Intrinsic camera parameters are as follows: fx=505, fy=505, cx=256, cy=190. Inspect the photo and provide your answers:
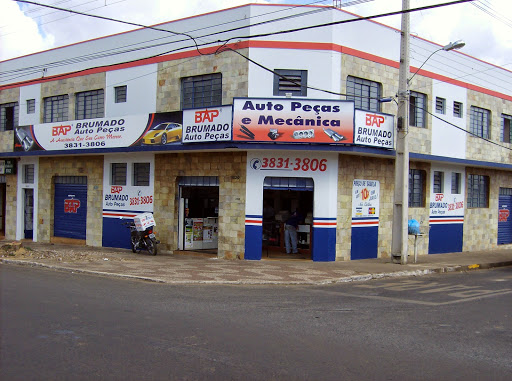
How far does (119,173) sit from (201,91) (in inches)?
198

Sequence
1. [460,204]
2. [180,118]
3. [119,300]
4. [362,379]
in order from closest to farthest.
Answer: [362,379] < [119,300] < [180,118] < [460,204]

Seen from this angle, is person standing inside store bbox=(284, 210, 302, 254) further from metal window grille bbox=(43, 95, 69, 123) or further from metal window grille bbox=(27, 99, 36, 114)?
metal window grille bbox=(27, 99, 36, 114)

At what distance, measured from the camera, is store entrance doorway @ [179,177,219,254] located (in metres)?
18.3

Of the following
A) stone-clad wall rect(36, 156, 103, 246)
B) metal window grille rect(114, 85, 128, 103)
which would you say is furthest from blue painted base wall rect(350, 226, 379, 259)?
metal window grille rect(114, 85, 128, 103)

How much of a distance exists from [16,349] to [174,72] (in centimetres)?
1373

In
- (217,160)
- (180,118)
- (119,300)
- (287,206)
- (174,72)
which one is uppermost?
(174,72)

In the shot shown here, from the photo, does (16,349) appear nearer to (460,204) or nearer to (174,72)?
(174,72)

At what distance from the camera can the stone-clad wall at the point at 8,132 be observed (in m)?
24.0

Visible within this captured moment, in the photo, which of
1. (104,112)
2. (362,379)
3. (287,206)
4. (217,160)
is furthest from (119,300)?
(104,112)

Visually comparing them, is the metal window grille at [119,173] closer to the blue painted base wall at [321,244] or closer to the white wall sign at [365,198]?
the blue painted base wall at [321,244]

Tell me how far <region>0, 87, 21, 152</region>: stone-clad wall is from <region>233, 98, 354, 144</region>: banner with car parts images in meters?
13.9

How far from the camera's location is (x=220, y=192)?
16.9 meters

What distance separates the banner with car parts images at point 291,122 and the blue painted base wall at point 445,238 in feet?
23.6

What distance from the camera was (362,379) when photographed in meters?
5.29
